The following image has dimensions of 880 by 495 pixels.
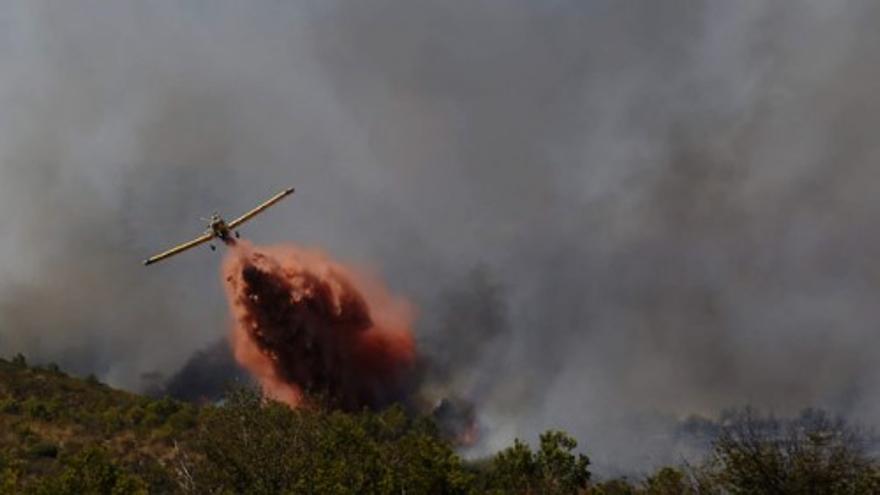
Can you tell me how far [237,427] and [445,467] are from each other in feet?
87.4

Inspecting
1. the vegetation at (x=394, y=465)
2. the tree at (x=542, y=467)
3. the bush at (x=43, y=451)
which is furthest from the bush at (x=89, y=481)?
the bush at (x=43, y=451)

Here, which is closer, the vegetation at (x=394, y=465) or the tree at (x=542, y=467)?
the vegetation at (x=394, y=465)

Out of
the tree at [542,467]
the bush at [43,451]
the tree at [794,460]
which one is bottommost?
the tree at [794,460]

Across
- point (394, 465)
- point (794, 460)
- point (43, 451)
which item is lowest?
point (794, 460)

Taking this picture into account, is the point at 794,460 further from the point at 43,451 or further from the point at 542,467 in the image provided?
the point at 43,451

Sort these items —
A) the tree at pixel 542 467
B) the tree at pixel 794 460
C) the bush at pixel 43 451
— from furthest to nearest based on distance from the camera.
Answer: the bush at pixel 43 451 → the tree at pixel 542 467 → the tree at pixel 794 460

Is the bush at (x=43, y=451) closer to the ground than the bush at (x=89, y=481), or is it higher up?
higher up

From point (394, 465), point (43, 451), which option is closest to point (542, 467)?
point (394, 465)

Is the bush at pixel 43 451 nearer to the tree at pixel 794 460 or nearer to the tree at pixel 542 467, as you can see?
the tree at pixel 542 467

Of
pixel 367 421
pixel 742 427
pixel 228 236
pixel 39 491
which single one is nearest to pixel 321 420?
pixel 39 491

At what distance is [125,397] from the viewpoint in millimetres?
192875

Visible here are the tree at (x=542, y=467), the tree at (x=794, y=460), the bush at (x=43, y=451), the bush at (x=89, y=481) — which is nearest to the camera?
the tree at (x=794, y=460)

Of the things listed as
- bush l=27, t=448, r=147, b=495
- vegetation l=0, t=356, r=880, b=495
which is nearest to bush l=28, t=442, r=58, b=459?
vegetation l=0, t=356, r=880, b=495

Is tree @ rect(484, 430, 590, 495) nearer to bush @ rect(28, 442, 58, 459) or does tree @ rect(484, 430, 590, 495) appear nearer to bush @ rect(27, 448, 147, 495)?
bush @ rect(27, 448, 147, 495)
